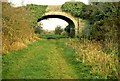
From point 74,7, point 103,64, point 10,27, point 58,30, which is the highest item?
point 74,7

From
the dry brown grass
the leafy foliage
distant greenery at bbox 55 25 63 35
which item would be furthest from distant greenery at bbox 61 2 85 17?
the dry brown grass

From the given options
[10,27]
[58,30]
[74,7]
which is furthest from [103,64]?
[58,30]

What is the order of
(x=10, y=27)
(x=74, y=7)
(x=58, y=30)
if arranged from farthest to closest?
(x=58, y=30) → (x=74, y=7) → (x=10, y=27)

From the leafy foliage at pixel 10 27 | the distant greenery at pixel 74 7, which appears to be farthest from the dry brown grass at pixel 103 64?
the distant greenery at pixel 74 7

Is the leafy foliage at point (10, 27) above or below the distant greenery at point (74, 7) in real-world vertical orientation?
below

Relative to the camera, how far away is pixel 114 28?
14.7m

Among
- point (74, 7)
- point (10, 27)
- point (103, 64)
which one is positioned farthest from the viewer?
point (74, 7)

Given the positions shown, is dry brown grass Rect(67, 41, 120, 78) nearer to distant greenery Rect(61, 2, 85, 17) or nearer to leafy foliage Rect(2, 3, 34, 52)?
leafy foliage Rect(2, 3, 34, 52)

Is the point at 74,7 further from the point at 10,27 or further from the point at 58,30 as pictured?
the point at 58,30

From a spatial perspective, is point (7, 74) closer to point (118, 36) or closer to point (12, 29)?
point (118, 36)

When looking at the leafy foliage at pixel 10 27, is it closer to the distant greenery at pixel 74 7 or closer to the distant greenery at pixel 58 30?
the distant greenery at pixel 74 7

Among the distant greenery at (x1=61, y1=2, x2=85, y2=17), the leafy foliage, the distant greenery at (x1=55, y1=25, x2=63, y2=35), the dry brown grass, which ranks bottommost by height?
the distant greenery at (x1=55, y1=25, x2=63, y2=35)

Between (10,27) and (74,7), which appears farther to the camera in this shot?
(74,7)

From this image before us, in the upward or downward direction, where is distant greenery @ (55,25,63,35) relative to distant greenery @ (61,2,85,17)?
downward
